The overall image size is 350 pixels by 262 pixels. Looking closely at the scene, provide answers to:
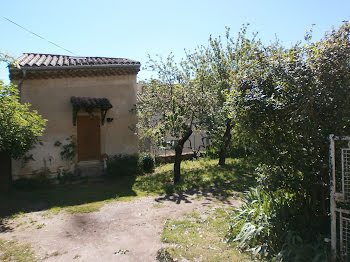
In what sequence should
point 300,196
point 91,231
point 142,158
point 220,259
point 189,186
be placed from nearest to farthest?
point 220,259, point 300,196, point 91,231, point 189,186, point 142,158

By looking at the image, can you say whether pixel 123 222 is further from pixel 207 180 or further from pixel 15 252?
pixel 207 180

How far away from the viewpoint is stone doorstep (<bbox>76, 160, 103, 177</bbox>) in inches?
371

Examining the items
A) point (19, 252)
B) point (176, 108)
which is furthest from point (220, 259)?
point (176, 108)

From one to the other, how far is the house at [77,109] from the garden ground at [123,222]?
4.15 ft

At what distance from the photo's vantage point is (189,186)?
7.80 m

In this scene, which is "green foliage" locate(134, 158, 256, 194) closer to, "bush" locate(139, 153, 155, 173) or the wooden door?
"bush" locate(139, 153, 155, 173)

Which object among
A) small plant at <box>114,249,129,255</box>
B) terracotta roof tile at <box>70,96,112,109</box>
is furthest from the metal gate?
terracotta roof tile at <box>70,96,112,109</box>

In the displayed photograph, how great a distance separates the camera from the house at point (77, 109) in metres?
8.73

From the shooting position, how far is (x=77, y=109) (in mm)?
9062

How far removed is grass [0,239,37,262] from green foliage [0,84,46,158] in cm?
289

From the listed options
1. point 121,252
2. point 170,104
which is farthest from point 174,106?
point 121,252

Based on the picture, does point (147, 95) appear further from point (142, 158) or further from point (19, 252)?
point (19, 252)

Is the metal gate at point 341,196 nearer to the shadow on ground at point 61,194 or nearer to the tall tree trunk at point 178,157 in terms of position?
the shadow on ground at point 61,194

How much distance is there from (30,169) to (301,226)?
28.6 ft
